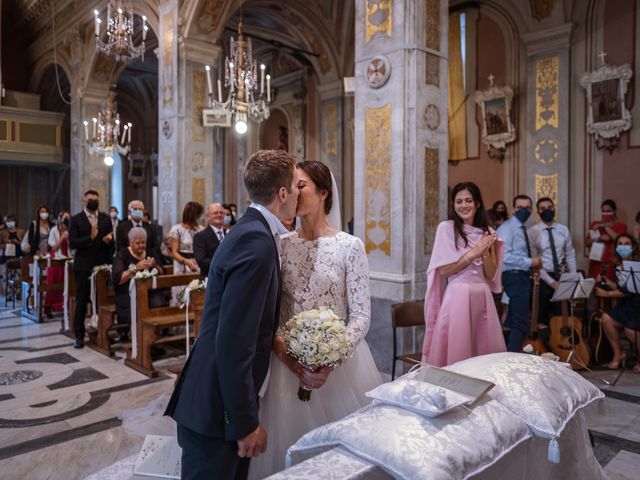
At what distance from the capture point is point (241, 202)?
14.8 metres

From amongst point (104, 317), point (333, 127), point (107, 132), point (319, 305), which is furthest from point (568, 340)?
point (107, 132)

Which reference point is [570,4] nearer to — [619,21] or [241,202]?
[619,21]

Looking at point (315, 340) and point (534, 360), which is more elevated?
point (315, 340)

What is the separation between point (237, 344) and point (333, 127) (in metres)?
10.6

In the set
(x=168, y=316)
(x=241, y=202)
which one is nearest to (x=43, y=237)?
(x=241, y=202)

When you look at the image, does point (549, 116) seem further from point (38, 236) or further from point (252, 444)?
point (38, 236)

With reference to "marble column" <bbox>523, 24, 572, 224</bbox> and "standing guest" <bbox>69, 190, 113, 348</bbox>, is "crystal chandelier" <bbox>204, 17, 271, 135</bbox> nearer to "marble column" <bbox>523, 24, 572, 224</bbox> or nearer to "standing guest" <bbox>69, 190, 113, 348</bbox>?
"standing guest" <bbox>69, 190, 113, 348</bbox>

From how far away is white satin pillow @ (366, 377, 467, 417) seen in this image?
66.4 inches

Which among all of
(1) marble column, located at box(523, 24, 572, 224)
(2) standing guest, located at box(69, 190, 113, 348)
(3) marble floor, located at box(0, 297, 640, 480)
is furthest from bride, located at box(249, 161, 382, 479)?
(1) marble column, located at box(523, 24, 572, 224)

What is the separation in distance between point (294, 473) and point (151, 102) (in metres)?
19.9

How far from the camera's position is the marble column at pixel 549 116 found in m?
7.93

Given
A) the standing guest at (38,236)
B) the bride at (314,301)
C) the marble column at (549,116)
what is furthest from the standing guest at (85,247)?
the marble column at (549,116)

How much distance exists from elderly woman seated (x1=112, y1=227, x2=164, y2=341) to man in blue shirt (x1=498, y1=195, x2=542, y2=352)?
3.90 metres

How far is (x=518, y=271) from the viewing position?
223 inches
